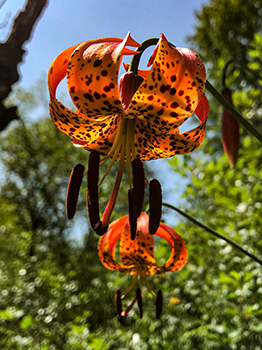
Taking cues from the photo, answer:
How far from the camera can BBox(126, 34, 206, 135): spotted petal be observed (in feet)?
1.63

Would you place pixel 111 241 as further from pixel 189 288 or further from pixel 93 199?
pixel 189 288

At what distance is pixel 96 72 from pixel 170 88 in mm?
127

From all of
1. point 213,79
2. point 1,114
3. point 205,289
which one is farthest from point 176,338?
point 213,79

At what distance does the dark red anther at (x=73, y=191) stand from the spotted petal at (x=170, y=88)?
0.15 metres

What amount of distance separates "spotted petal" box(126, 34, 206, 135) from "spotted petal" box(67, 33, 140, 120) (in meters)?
0.05

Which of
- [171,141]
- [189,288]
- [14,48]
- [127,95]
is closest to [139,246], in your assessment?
[171,141]

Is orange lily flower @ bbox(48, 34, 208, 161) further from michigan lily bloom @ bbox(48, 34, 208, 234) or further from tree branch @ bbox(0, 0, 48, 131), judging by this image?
tree branch @ bbox(0, 0, 48, 131)

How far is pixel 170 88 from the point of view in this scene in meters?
0.53

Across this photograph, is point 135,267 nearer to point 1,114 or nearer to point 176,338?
point 176,338

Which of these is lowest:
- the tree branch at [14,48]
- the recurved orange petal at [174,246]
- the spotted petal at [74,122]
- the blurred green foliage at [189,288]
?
the blurred green foliage at [189,288]

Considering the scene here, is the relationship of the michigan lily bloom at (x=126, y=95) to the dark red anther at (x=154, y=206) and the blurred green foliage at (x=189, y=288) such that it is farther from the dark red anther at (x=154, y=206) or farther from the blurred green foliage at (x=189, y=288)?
the blurred green foliage at (x=189, y=288)

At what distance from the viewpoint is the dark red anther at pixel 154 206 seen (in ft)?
1.86

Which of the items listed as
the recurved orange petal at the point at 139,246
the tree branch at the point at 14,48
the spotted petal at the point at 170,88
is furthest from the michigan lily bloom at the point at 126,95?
the tree branch at the point at 14,48

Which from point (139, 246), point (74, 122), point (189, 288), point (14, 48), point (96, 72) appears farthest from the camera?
point (14, 48)
